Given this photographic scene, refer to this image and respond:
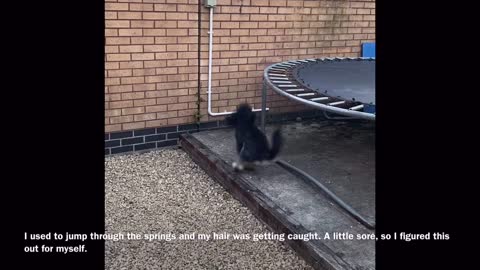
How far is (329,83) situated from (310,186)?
84 cm

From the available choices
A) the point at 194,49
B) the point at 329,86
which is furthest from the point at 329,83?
the point at 194,49

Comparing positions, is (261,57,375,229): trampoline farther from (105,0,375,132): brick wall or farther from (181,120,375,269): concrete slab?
(105,0,375,132): brick wall

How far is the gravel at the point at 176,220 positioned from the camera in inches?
91.4

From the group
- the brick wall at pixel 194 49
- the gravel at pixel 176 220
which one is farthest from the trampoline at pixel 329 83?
the gravel at pixel 176 220

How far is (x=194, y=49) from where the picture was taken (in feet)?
12.2

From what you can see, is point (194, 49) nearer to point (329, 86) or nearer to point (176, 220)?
point (329, 86)

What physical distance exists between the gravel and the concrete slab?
0.31 ft

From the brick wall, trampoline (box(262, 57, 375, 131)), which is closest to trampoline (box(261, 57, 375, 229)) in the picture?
trampoline (box(262, 57, 375, 131))

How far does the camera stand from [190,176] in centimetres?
333

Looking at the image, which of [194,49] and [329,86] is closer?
[329,86]

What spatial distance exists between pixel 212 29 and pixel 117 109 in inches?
40.3

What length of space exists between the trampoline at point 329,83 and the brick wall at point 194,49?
0.92 feet
